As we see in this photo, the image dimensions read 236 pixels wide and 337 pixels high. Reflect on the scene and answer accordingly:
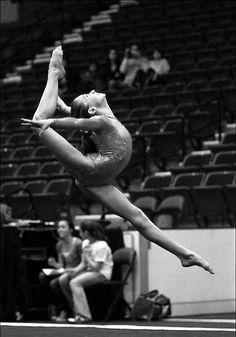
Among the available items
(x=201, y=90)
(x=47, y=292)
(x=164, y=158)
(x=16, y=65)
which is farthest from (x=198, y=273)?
(x=16, y=65)

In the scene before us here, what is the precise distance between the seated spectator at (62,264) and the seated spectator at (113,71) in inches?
239

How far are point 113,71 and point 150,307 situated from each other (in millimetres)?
7243

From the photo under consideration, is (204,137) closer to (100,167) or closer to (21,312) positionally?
(21,312)

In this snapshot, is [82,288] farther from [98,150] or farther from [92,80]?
[92,80]

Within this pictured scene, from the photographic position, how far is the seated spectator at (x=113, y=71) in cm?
1764

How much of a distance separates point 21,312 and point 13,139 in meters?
5.88

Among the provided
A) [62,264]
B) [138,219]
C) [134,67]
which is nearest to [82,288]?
[62,264]

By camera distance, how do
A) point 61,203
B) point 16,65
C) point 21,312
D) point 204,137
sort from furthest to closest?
point 16,65 < point 204,137 < point 61,203 < point 21,312

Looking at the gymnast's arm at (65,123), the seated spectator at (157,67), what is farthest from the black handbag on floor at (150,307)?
the seated spectator at (157,67)

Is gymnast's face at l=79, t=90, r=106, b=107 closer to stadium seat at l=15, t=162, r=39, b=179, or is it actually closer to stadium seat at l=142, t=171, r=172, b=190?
stadium seat at l=142, t=171, r=172, b=190

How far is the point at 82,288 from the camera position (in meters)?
11.2

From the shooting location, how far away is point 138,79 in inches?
689

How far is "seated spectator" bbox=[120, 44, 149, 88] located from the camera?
56.8ft

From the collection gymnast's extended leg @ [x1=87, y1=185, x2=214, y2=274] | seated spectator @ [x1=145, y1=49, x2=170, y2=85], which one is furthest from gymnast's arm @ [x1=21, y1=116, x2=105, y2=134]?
seated spectator @ [x1=145, y1=49, x2=170, y2=85]
